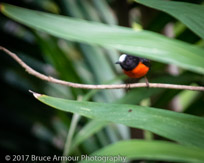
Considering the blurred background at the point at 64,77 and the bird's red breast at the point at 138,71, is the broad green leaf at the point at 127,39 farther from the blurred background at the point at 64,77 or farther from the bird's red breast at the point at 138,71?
the bird's red breast at the point at 138,71

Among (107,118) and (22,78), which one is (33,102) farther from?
(107,118)

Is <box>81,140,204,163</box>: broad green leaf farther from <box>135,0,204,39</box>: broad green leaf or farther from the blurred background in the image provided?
the blurred background

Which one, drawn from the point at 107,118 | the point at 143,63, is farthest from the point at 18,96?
the point at 107,118

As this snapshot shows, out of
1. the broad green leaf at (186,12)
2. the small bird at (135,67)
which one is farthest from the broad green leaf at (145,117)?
the small bird at (135,67)

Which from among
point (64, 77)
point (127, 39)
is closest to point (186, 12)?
point (127, 39)

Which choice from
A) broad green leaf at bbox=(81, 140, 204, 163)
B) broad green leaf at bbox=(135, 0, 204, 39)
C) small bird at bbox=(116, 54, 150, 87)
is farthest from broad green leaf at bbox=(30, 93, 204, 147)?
small bird at bbox=(116, 54, 150, 87)

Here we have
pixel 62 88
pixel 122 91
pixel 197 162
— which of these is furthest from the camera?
pixel 62 88

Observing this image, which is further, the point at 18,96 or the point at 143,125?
the point at 18,96

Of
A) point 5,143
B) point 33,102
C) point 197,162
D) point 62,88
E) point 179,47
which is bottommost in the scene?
point 197,162
